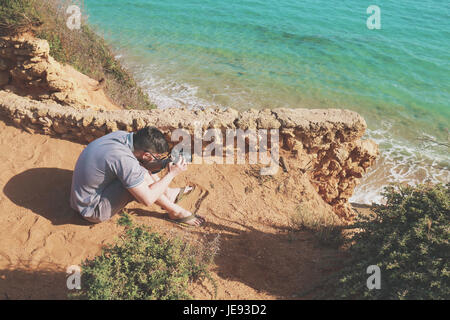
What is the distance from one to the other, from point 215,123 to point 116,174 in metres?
1.65

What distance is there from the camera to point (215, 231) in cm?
393

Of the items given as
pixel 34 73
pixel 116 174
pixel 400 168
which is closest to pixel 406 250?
pixel 116 174

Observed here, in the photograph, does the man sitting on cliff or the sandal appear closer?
the man sitting on cliff

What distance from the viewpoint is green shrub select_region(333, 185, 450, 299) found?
285 centimetres

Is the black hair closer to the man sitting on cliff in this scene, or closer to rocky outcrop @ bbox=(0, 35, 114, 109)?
the man sitting on cliff

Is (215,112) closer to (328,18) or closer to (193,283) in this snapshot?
(193,283)

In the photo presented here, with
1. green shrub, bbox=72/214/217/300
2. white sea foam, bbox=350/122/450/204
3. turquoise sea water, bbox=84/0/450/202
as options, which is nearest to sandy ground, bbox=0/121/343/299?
green shrub, bbox=72/214/217/300

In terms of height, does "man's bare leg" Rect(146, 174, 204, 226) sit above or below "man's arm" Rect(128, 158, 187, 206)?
below

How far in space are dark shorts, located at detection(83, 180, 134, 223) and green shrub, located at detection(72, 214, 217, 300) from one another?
0.44 metres

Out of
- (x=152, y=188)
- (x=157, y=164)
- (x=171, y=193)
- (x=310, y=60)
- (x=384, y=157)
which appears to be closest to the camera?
(x=152, y=188)

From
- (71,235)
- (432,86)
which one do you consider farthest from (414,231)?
(432,86)

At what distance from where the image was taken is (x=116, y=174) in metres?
3.34

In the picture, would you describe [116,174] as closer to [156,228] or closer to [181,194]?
[156,228]
